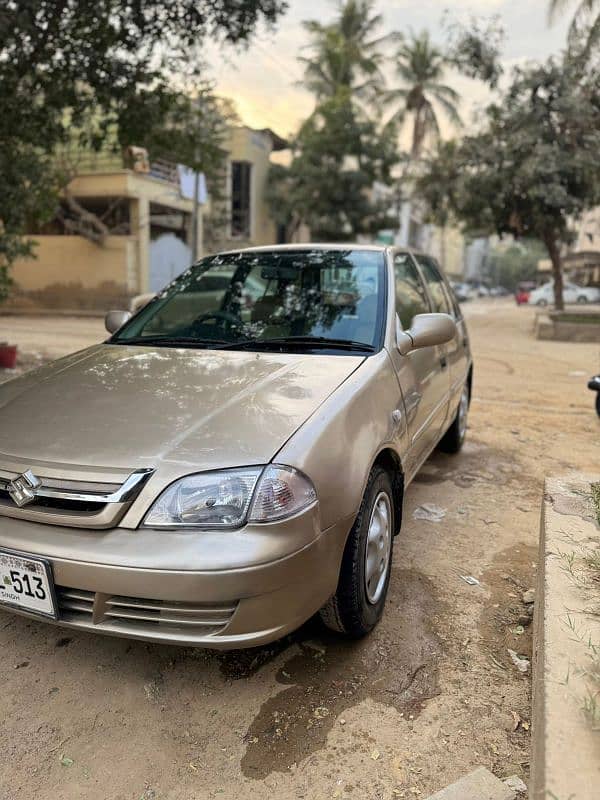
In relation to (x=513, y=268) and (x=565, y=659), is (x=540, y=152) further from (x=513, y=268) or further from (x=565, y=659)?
(x=513, y=268)

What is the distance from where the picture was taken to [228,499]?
1.99 meters

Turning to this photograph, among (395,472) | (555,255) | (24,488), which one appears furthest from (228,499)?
(555,255)

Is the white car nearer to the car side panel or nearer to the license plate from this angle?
the car side panel

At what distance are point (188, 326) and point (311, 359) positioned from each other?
33.9 inches

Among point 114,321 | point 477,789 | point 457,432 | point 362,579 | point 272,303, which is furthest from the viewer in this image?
point 457,432

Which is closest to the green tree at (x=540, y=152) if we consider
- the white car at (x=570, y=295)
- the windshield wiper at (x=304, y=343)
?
the windshield wiper at (x=304, y=343)

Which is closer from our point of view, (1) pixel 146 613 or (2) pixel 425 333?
(1) pixel 146 613

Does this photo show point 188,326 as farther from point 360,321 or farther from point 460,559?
point 460,559

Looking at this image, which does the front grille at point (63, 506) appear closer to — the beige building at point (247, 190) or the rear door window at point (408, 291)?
the rear door window at point (408, 291)

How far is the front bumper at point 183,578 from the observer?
1.89m

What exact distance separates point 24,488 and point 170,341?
1357 mm

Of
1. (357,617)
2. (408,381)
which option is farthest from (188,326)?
(357,617)

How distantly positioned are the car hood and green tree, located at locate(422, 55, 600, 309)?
43.9 ft

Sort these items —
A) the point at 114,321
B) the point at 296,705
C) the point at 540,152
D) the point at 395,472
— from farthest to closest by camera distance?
the point at 540,152, the point at 114,321, the point at 395,472, the point at 296,705
